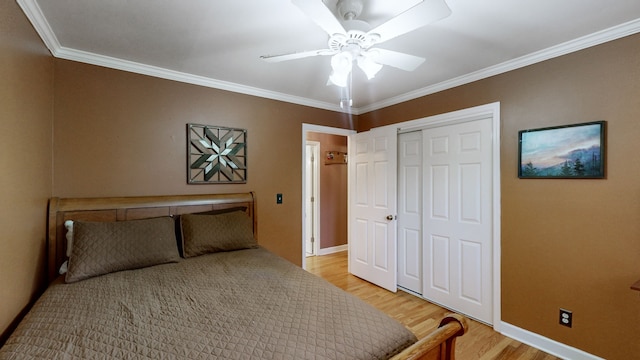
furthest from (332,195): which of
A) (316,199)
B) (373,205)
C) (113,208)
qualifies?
(113,208)

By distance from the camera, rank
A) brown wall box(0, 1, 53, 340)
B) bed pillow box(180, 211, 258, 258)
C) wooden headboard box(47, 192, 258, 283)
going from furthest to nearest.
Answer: bed pillow box(180, 211, 258, 258)
wooden headboard box(47, 192, 258, 283)
brown wall box(0, 1, 53, 340)

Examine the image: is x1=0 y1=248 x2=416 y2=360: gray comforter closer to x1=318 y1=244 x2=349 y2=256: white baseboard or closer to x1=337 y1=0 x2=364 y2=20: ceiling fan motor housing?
x1=337 y1=0 x2=364 y2=20: ceiling fan motor housing

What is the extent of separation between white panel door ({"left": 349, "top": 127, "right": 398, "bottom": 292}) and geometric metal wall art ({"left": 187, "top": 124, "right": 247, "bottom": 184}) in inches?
59.3

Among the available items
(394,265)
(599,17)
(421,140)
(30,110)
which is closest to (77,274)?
(30,110)

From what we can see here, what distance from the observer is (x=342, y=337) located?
1120 mm

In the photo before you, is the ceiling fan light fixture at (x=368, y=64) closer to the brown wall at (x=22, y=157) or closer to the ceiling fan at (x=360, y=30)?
the ceiling fan at (x=360, y=30)

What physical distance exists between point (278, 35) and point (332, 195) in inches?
129

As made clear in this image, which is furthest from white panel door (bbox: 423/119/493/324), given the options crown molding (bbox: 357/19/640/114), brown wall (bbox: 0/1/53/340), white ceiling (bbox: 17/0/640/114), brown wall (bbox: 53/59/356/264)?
brown wall (bbox: 0/1/53/340)

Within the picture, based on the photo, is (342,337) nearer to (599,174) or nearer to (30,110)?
(599,174)

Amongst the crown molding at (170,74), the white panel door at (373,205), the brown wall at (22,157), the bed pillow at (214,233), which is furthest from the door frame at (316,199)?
the brown wall at (22,157)

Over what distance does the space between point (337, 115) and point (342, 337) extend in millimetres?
2994

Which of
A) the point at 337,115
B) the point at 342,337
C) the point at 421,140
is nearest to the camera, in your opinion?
the point at 342,337

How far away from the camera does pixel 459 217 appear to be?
2709mm

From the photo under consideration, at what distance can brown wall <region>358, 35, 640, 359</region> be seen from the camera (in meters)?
1.78
